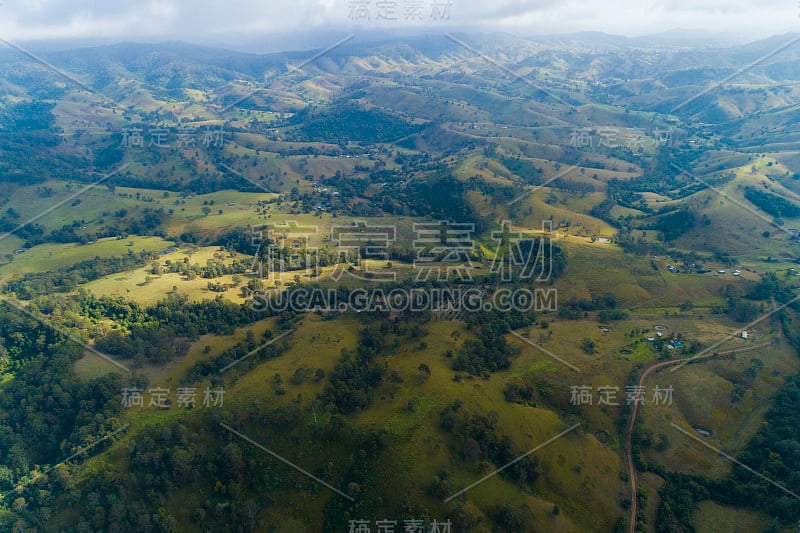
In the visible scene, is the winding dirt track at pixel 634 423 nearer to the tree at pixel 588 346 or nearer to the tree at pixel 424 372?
the tree at pixel 588 346

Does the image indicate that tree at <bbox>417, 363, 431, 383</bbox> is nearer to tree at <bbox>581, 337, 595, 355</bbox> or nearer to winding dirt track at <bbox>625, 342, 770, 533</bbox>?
winding dirt track at <bbox>625, 342, 770, 533</bbox>

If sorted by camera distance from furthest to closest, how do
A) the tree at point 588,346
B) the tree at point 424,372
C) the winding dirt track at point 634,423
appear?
the tree at point 588,346, the tree at point 424,372, the winding dirt track at point 634,423

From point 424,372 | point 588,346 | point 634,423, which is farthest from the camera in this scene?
point 588,346

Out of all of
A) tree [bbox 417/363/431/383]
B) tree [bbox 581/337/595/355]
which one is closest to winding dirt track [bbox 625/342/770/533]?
tree [bbox 581/337/595/355]

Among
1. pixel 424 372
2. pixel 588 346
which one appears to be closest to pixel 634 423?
pixel 588 346

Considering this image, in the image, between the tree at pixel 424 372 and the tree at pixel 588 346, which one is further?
the tree at pixel 588 346

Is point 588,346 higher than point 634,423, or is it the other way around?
point 588,346

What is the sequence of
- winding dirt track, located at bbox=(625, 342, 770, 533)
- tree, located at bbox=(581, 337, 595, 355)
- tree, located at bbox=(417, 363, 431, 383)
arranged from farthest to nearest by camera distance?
1. tree, located at bbox=(581, 337, 595, 355)
2. tree, located at bbox=(417, 363, 431, 383)
3. winding dirt track, located at bbox=(625, 342, 770, 533)

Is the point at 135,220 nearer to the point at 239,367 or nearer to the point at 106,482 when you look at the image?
the point at 239,367

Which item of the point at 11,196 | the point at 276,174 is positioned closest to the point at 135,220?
the point at 11,196

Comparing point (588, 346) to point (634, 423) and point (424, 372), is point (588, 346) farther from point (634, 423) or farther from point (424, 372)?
point (424, 372)

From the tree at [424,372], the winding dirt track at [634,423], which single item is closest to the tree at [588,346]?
the winding dirt track at [634,423]
